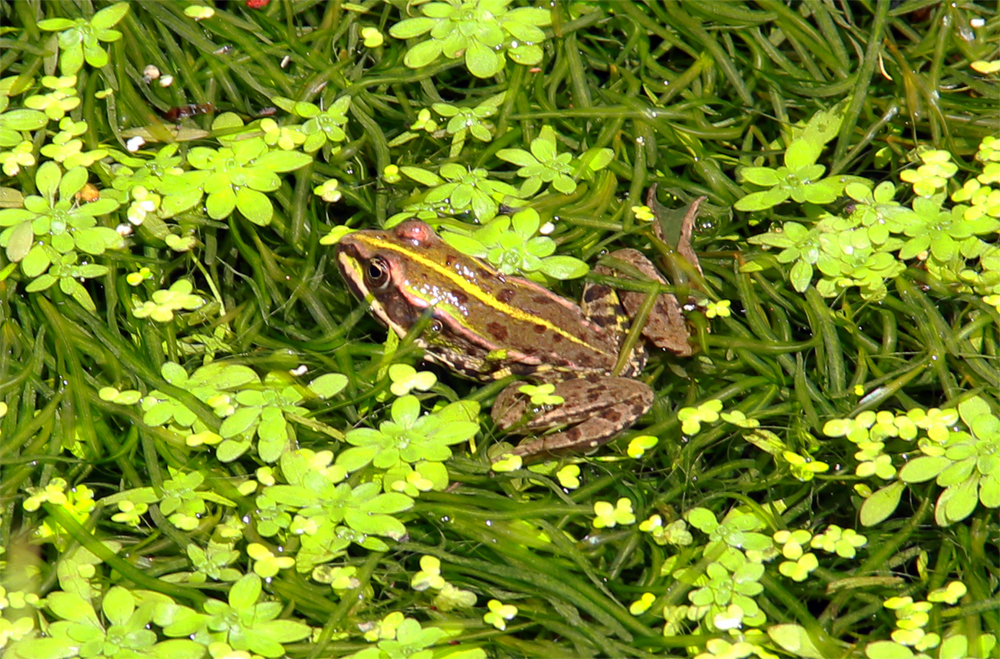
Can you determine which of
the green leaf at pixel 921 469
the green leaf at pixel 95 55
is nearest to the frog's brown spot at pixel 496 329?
the green leaf at pixel 921 469

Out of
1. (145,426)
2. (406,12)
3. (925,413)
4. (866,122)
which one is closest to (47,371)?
(145,426)

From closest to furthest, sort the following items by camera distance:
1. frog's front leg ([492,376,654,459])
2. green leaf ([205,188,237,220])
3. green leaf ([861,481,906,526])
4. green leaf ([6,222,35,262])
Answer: green leaf ([861,481,906,526]) < frog's front leg ([492,376,654,459]) < green leaf ([6,222,35,262]) < green leaf ([205,188,237,220])

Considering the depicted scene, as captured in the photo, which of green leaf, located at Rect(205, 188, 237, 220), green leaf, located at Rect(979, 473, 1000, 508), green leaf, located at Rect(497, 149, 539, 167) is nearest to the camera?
green leaf, located at Rect(979, 473, 1000, 508)

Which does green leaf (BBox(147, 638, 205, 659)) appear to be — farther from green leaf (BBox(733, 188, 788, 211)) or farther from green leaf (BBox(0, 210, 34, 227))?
green leaf (BBox(733, 188, 788, 211))

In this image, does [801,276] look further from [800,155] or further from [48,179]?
[48,179]

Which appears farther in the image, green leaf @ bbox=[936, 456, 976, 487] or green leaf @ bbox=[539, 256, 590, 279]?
green leaf @ bbox=[539, 256, 590, 279]

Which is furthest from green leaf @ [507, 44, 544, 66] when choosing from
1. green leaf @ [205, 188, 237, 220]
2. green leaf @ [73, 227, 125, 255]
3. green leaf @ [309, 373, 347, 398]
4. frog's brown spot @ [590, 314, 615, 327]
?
green leaf @ [73, 227, 125, 255]

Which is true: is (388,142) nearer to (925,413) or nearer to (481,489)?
(481,489)
